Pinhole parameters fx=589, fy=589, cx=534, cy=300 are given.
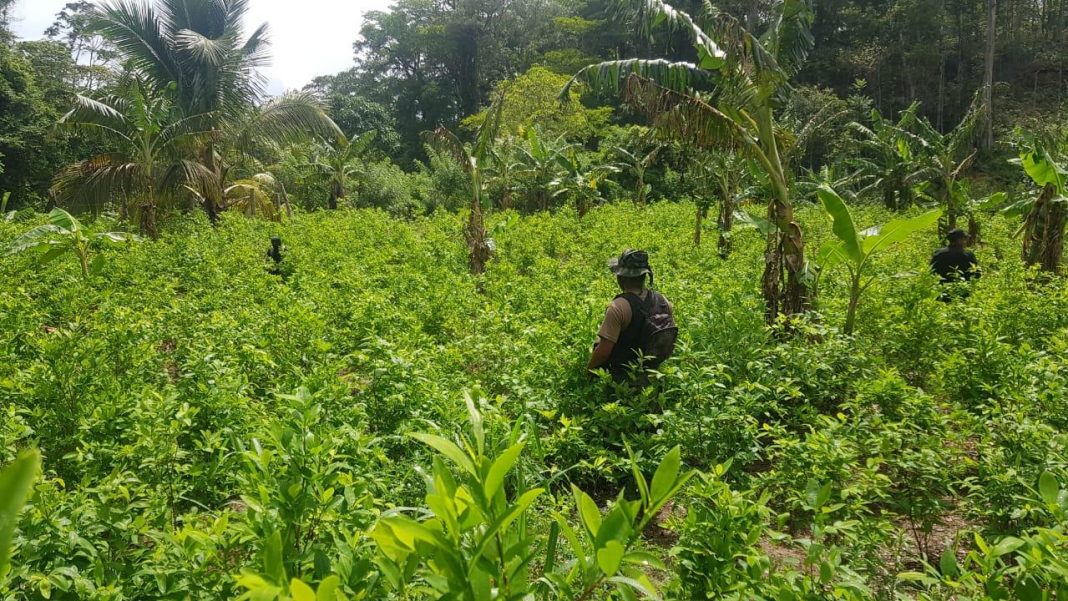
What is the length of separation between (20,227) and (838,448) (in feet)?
52.6

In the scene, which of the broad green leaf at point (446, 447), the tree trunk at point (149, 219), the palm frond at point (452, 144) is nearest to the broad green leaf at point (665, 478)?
the broad green leaf at point (446, 447)

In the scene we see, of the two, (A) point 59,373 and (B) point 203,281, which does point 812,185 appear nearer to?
(B) point 203,281

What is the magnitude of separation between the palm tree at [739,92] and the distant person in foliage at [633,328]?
88.5 inches

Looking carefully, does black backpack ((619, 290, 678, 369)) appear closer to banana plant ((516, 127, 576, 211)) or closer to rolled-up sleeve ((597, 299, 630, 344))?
rolled-up sleeve ((597, 299, 630, 344))

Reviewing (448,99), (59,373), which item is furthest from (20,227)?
(448,99)

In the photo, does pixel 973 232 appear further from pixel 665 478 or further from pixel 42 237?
pixel 42 237

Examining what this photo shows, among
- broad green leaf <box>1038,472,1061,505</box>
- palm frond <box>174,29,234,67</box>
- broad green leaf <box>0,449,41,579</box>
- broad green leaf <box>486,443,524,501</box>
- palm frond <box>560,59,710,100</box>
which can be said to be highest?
palm frond <box>174,29,234,67</box>

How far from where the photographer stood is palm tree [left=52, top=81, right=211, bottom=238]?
39.1 feet

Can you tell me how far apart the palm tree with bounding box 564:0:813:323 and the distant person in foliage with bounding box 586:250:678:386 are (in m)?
2.25

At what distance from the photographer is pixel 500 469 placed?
1.14 m

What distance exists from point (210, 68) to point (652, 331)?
1414cm

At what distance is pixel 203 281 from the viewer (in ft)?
28.1

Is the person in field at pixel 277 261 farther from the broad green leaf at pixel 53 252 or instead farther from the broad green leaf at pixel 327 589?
the broad green leaf at pixel 327 589

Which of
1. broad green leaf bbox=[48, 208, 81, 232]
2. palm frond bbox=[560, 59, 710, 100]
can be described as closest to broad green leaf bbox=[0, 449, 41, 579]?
palm frond bbox=[560, 59, 710, 100]
